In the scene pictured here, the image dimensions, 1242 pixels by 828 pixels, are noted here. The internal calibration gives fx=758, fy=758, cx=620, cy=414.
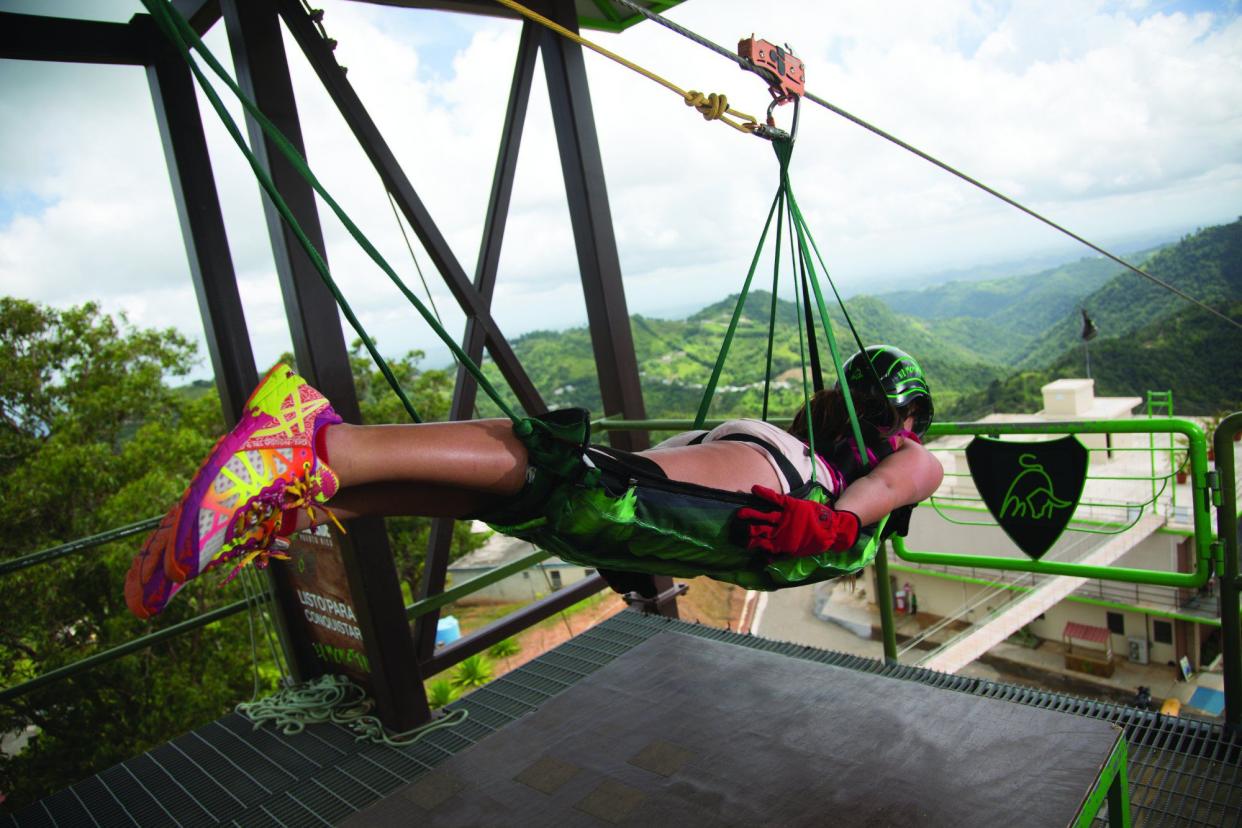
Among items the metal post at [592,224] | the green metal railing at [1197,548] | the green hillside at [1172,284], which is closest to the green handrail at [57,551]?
the green metal railing at [1197,548]

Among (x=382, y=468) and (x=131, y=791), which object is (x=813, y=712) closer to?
(x=382, y=468)

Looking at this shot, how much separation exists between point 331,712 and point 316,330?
1456 mm

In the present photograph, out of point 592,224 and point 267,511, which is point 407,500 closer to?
point 267,511

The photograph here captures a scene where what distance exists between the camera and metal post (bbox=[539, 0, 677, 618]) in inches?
127

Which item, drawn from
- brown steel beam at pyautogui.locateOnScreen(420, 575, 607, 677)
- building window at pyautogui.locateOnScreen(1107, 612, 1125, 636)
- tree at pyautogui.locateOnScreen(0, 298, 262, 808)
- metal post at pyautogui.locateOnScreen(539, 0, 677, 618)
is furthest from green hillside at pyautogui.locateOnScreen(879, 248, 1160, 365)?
brown steel beam at pyautogui.locateOnScreen(420, 575, 607, 677)

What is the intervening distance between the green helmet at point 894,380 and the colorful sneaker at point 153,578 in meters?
1.41

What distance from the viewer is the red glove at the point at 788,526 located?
1374 millimetres

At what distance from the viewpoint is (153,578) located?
0.96 m

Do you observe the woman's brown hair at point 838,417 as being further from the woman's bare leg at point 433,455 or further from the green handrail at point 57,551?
the green handrail at point 57,551

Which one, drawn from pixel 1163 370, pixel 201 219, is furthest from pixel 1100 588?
pixel 201 219

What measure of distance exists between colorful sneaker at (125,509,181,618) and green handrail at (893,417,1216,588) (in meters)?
1.65

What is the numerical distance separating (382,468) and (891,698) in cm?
143

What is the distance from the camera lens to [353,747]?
2629 mm

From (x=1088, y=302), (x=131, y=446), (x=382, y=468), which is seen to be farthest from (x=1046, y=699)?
→ (x=1088, y=302)
